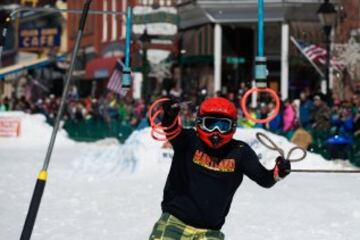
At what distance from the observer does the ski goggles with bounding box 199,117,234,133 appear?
5660mm

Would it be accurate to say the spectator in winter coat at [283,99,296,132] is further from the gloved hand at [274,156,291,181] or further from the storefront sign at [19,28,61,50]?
the storefront sign at [19,28,61,50]

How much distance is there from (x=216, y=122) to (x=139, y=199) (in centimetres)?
688

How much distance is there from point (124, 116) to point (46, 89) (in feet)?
76.4

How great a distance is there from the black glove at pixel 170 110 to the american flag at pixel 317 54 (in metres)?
12.4

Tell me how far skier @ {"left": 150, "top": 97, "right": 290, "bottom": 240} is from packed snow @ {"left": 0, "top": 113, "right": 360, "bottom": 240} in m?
3.51

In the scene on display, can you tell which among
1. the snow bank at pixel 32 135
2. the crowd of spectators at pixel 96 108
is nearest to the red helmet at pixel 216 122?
the crowd of spectators at pixel 96 108

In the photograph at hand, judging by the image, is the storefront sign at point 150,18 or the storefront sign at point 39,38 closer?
the storefront sign at point 150,18

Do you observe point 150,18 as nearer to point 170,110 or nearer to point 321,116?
point 321,116

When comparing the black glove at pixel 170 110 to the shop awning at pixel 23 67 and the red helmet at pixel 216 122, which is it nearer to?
the red helmet at pixel 216 122

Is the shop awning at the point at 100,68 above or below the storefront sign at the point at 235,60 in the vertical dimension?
below

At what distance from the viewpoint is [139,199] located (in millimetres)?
12414

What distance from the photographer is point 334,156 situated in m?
16.1

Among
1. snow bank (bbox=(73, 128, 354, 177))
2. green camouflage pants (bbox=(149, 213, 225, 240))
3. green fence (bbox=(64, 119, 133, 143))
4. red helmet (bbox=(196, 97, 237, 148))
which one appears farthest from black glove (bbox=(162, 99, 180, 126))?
green fence (bbox=(64, 119, 133, 143))

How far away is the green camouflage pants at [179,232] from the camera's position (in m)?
5.71
